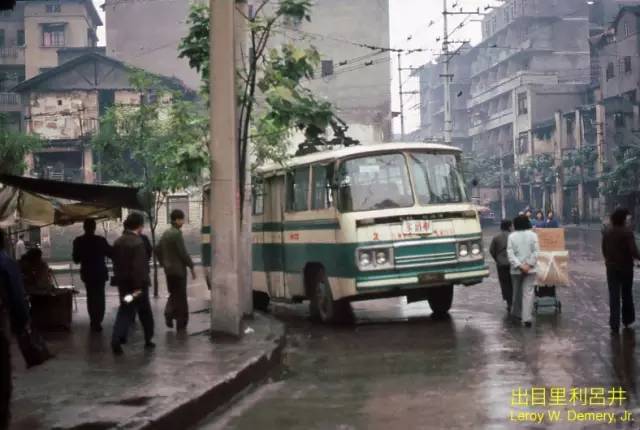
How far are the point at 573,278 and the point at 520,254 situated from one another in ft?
37.7

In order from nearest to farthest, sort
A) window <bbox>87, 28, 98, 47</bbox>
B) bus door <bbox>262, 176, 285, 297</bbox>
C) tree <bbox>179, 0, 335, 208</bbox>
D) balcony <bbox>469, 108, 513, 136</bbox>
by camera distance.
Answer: tree <bbox>179, 0, 335, 208</bbox>, bus door <bbox>262, 176, 285, 297</bbox>, window <bbox>87, 28, 98, 47</bbox>, balcony <bbox>469, 108, 513, 136</bbox>

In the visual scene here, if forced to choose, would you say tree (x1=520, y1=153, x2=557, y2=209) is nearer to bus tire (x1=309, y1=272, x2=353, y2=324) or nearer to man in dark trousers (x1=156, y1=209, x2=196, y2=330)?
bus tire (x1=309, y1=272, x2=353, y2=324)

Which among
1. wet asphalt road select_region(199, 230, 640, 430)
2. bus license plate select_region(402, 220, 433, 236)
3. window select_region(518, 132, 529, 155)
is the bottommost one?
wet asphalt road select_region(199, 230, 640, 430)

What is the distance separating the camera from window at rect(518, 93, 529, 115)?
92.5 metres

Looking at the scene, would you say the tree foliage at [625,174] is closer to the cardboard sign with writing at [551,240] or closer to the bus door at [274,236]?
the cardboard sign with writing at [551,240]

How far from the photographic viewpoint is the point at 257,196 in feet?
61.1

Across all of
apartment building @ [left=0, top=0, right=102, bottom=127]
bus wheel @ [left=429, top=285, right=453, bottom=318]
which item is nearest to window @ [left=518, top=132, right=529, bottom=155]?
apartment building @ [left=0, top=0, right=102, bottom=127]

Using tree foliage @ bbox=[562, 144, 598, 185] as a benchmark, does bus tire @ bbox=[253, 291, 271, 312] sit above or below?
below

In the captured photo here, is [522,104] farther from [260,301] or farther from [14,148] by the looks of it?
[260,301]

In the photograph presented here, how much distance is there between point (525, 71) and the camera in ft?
325

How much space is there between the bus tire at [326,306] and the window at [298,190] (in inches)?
50.0

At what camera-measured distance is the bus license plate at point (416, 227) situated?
14914 millimetres

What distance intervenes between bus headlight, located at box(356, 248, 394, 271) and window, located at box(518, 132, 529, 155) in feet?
254

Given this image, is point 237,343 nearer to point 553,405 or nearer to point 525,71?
point 553,405
